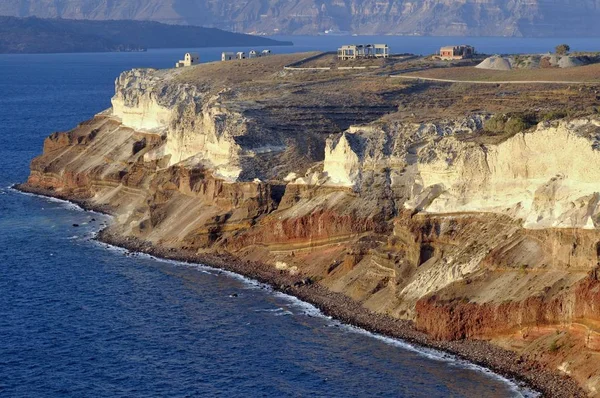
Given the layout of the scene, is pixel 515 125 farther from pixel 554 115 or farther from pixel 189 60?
pixel 189 60

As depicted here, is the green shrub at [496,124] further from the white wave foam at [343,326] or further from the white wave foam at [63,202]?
the white wave foam at [63,202]

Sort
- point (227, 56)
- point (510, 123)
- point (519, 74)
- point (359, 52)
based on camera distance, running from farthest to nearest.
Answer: point (227, 56), point (359, 52), point (519, 74), point (510, 123)

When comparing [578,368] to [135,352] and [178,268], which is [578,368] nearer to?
[135,352]

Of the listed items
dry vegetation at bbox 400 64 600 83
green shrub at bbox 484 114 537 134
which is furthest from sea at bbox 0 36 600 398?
dry vegetation at bbox 400 64 600 83

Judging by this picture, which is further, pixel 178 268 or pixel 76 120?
pixel 76 120

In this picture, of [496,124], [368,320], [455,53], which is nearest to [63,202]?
[496,124]

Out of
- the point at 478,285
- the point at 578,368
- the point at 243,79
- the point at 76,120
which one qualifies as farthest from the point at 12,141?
the point at 578,368

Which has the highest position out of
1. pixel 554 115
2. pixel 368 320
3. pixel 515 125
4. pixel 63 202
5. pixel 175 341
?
pixel 554 115
